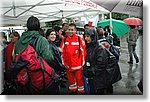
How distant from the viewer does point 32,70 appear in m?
5.34

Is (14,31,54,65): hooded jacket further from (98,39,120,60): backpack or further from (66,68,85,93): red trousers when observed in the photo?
(98,39,120,60): backpack

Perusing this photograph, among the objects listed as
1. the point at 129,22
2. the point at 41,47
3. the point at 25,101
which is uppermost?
the point at 129,22

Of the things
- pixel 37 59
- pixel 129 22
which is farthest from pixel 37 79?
pixel 129 22

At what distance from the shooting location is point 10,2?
5375 millimetres

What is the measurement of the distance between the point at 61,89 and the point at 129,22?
56.6 inches

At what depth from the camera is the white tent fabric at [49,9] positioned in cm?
532

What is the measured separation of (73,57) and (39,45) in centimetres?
54

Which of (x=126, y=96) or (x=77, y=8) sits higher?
(x=77, y=8)

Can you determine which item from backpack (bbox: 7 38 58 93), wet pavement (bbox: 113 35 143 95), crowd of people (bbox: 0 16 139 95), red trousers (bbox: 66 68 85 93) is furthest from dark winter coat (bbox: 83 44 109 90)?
backpack (bbox: 7 38 58 93)

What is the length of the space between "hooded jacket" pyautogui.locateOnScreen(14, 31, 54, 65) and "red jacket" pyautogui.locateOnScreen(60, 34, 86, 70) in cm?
21

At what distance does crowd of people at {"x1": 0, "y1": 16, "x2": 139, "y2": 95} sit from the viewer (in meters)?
5.33

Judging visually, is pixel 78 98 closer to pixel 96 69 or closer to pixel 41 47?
pixel 96 69

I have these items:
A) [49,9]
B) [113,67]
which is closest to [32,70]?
[49,9]

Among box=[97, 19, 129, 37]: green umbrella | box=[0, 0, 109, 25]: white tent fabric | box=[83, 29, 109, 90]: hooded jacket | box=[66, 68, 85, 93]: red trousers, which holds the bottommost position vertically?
box=[66, 68, 85, 93]: red trousers
